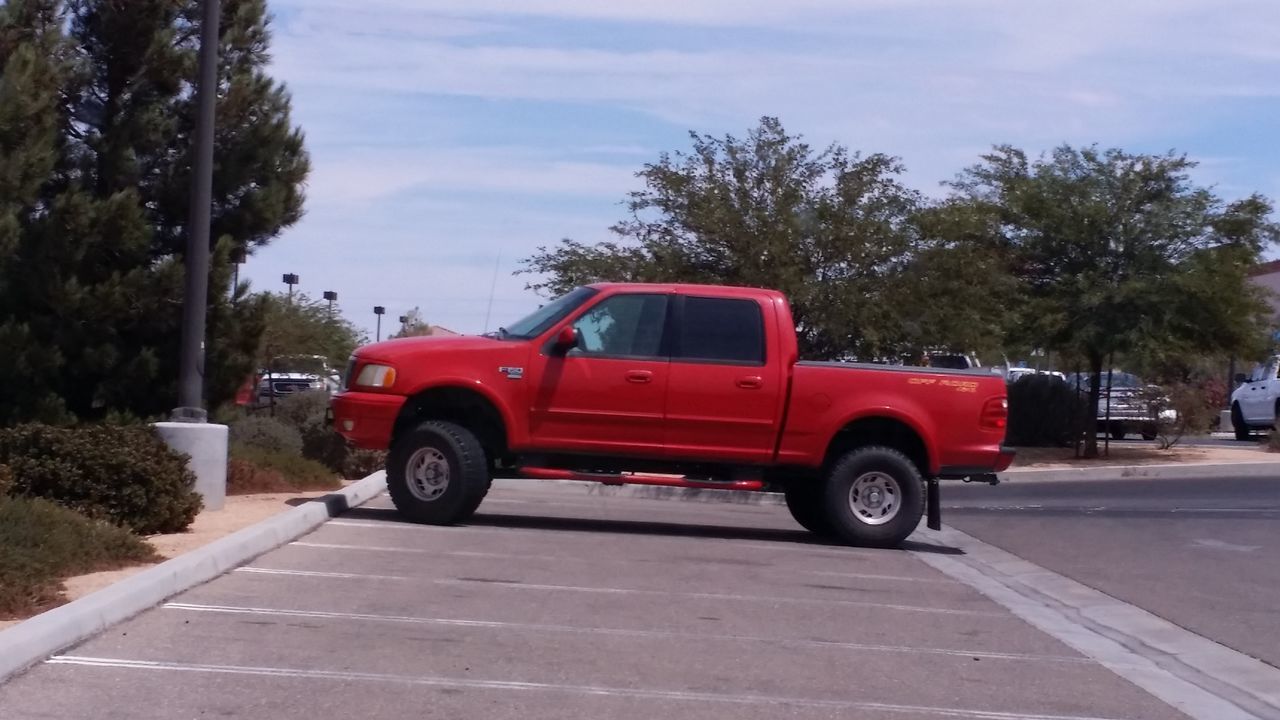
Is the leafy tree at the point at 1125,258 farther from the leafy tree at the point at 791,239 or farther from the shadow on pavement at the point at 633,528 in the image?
the shadow on pavement at the point at 633,528

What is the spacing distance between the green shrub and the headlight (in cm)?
369

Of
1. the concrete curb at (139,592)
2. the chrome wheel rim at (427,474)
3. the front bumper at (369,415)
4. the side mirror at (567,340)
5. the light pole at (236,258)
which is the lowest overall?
the concrete curb at (139,592)

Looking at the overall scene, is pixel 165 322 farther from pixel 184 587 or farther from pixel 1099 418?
pixel 1099 418

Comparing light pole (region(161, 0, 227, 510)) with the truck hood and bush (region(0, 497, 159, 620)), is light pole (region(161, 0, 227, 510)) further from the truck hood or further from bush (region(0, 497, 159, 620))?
bush (region(0, 497, 159, 620))

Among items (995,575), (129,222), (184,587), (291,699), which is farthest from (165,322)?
(291,699)

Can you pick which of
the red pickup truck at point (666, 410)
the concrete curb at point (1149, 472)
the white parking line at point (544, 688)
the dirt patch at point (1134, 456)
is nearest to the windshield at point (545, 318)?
the red pickup truck at point (666, 410)

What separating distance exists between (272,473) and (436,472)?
2.70m

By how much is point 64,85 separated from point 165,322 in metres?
2.58

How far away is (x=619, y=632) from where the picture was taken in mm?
8648

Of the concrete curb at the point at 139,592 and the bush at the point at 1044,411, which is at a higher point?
the bush at the point at 1044,411

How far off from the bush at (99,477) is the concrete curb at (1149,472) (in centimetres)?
1696

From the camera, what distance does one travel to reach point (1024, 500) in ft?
68.4

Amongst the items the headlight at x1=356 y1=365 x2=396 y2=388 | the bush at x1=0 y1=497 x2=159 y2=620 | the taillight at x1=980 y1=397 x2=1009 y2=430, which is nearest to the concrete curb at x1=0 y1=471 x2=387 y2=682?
the bush at x1=0 y1=497 x2=159 y2=620

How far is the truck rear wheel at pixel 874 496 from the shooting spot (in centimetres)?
1353
